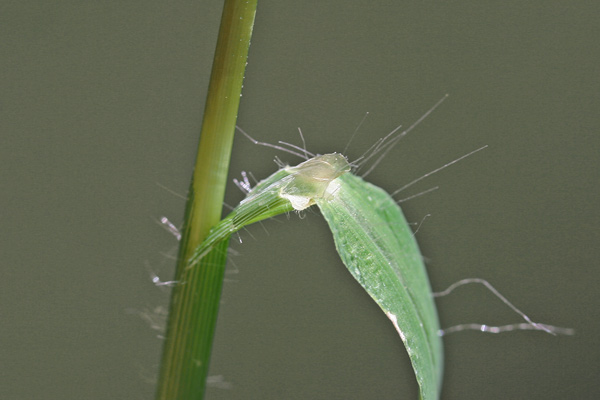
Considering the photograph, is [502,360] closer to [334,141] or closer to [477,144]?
[477,144]

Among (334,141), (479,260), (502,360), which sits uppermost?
(334,141)

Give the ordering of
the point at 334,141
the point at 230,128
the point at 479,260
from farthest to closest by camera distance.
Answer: the point at 479,260, the point at 334,141, the point at 230,128

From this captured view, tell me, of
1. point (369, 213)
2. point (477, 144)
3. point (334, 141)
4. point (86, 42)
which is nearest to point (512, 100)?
point (477, 144)

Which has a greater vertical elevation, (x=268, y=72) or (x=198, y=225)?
(x=268, y=72)
